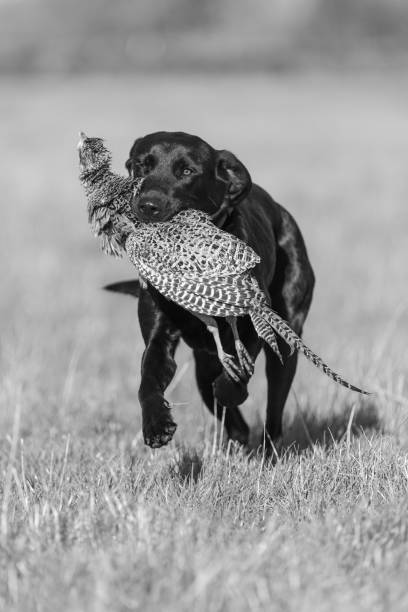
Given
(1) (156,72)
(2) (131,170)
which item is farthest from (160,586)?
(1) (156,72)

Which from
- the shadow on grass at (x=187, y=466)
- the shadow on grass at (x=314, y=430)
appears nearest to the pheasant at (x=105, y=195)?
the shadow on grass at (x=187, y=466)

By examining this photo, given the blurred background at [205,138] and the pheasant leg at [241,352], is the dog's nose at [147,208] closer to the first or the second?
the pheasant leg at [241,352]

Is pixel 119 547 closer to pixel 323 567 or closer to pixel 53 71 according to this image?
pixel 323 567

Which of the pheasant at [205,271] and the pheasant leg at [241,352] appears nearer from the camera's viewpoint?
the pheasant at [205,271]

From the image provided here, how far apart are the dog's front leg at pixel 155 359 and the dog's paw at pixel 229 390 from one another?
193 mm

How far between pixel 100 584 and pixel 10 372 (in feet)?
11.9

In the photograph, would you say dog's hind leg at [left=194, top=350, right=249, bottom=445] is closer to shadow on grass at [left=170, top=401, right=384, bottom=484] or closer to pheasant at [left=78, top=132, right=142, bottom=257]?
shadow on grass at [left=170, top=401, right=384, bottom=484]

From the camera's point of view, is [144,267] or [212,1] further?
[212,1]

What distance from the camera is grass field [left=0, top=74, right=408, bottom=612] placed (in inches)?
96.8

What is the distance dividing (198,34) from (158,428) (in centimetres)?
4224

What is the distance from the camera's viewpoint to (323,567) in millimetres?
2541

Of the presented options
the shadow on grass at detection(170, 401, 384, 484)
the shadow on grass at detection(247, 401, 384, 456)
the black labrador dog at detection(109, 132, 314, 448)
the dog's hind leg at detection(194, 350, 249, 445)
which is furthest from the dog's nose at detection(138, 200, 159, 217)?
the shadow on grass at detection(247, 401, 384, 456)

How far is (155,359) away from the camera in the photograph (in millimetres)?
3900

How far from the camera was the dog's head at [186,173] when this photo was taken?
153 inches
